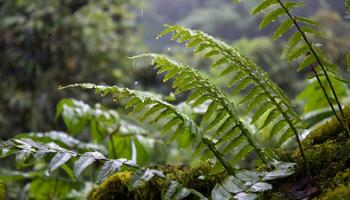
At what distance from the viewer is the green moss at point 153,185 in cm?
107

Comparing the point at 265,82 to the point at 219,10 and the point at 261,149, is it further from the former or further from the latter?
the point at 219,10

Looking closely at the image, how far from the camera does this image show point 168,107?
38.9 inches

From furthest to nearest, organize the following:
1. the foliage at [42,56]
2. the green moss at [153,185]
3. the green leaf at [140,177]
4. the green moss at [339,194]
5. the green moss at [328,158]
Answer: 1. the foliage at [42,56]
2. the green moss at [153,185]
3. the green moss at [328,158]
4. the green leaf at [140,177]
5. the green moss at [339,194]

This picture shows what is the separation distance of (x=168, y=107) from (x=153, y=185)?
0.21m

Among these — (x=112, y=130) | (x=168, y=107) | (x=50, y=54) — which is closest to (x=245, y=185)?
(x=168, y=107)

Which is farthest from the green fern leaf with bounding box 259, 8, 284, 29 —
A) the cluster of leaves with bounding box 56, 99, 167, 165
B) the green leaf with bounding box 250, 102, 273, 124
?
the cluster of leaves with bounding box 56, 99, 167, 165

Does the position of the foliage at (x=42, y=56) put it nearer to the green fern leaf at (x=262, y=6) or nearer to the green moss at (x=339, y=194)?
the green fern leaf at (x=262, y=6)

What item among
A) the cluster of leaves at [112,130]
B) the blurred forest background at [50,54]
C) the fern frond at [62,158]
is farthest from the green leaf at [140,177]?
the blurred forest background at [50,54]

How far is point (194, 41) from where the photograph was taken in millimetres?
1034

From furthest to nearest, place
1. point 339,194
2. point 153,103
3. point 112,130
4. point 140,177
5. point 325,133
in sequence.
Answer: point 112,130
point 325,133
point 153,103
point 140,177
point 339,194

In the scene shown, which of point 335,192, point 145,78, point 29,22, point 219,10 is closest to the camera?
point 335,192

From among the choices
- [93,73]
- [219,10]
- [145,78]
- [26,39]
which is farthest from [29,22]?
[219,10]

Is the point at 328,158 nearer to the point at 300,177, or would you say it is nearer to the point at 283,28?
the point at 300,177

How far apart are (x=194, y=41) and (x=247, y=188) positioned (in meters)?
0.37
